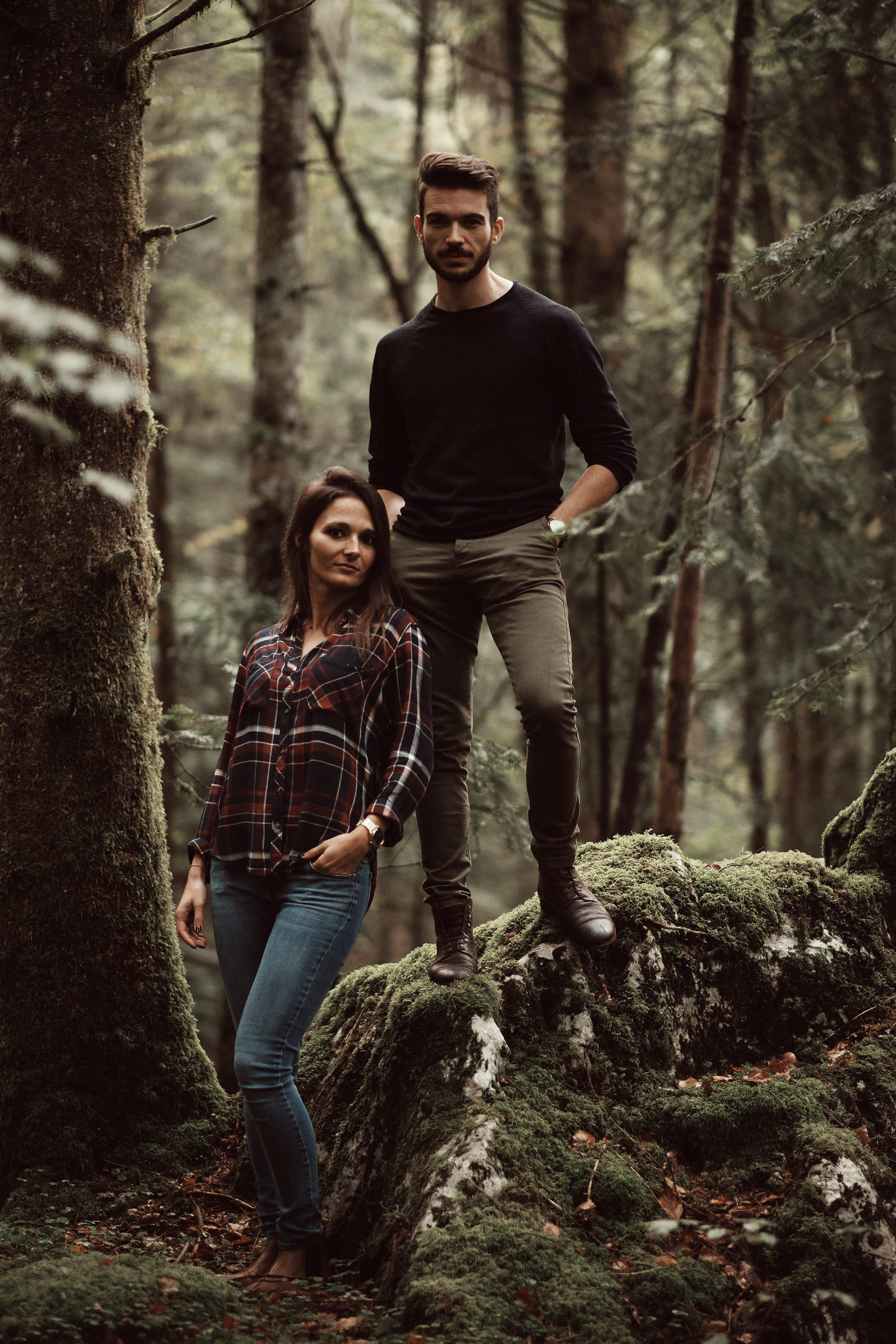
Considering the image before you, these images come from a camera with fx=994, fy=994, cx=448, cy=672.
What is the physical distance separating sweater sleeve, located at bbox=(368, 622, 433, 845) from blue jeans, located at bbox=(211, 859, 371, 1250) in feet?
0.82

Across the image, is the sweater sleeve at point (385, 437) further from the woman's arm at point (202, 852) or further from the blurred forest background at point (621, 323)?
the blurred forest background at point (621, 323)

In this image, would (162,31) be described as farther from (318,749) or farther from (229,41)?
(318,749)

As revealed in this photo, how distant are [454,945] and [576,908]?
19.6 inches

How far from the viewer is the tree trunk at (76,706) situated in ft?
12.7

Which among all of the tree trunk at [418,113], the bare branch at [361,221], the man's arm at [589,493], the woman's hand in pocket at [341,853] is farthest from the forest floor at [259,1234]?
the tree trunk at [418,113]

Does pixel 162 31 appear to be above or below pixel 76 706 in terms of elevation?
above

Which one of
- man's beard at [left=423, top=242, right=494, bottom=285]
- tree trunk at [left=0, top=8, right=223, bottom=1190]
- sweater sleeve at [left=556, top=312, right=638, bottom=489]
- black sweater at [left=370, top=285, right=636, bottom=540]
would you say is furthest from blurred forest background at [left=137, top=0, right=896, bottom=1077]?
man's beard at [left=423, top=242, right=494, bottom=285]

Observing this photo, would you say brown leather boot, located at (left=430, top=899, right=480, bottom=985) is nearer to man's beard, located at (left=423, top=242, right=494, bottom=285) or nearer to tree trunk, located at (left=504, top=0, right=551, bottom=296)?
man's beard, located at (left=423, top=242, right=494, bottom=285)

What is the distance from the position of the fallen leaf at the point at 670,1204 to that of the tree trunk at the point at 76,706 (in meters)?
1.89

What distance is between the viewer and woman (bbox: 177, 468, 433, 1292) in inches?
123

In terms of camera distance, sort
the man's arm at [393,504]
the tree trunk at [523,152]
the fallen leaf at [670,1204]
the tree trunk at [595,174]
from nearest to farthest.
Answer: the fallen leaf at [670,1204]
the man's arm at [393,504]
the tree trunk at [595,174]
the tree trunk at [523,152]

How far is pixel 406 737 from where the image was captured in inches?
132

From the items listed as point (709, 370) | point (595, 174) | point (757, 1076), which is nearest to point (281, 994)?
point (757, 1076)

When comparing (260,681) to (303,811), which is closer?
(303,811)
